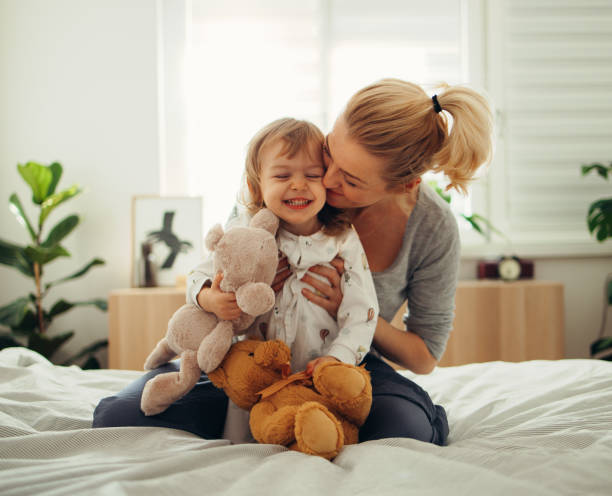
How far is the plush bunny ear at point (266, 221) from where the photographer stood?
94 cm

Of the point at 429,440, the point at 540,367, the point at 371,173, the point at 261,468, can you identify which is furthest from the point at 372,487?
the point at 540,367

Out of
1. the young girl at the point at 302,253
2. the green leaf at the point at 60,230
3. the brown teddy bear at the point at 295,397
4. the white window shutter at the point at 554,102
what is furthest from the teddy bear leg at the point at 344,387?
the white window shutter at the point at 554,102

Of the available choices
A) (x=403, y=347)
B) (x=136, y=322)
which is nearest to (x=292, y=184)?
(x=403, y=347)

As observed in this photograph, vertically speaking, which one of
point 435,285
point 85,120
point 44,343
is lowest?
point 44,343

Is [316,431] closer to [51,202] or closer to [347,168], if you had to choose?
[347,168]

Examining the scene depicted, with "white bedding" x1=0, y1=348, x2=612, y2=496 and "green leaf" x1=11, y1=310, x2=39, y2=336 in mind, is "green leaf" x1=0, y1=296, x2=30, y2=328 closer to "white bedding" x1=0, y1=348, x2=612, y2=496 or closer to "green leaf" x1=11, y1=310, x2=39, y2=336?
"green leaf" x1=11, y1=310, x2=39, y2=336

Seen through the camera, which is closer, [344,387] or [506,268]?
[344,387]

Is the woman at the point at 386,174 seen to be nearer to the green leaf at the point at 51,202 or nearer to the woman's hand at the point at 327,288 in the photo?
the woman's hand at the point at 327,288

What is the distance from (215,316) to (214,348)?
0.26 feet

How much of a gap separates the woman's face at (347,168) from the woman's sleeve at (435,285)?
27 centimetres

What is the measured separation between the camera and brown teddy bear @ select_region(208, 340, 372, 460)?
717 millimetres

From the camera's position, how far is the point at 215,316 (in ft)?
3.03


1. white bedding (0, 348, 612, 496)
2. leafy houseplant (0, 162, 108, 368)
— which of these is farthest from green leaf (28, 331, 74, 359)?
white bedding (0, 348, 612, 496)

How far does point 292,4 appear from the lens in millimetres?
2787
